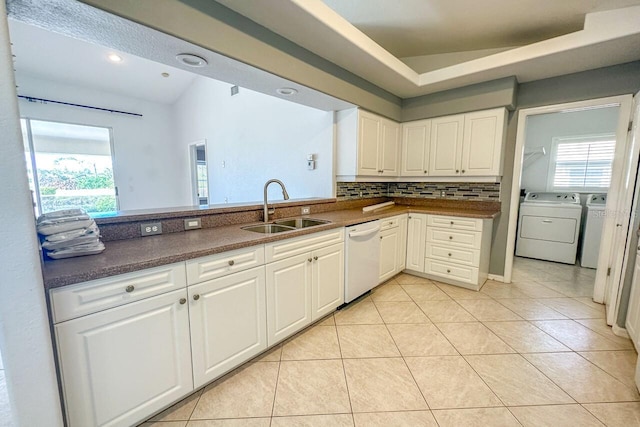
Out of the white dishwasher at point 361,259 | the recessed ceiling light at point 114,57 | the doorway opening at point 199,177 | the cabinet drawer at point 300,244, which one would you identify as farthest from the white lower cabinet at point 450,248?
the recessed ceiling light at point 114,57

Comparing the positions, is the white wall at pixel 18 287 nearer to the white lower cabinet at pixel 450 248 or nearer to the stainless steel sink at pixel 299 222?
the stainless steel sink at pixel 299 222

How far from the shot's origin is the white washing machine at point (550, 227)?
3.73m

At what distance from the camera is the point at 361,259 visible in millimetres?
2568

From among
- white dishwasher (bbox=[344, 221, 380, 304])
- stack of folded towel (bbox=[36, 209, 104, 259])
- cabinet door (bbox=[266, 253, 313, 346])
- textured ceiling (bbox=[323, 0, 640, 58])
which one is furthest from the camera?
white dishwasher (bbox=[344, 221, 380, 304])

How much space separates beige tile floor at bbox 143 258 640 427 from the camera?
1418 mm

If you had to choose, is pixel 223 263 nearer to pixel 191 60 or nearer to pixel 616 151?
pixel 191 60

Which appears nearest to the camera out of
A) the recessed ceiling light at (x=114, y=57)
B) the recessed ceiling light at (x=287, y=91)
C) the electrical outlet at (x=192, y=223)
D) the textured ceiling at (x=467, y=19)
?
the electrical outlet at (x=192, y=223)

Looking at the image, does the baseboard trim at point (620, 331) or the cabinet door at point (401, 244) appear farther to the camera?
the cabinet door at point (401, 244)

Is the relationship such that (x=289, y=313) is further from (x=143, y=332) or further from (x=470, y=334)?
(x=470, y=334)

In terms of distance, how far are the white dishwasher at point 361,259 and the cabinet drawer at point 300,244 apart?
174 mm

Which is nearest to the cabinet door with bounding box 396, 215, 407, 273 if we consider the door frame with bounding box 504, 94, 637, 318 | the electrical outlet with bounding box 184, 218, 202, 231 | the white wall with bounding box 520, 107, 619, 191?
the door frame with bounding box 504, 94, 637, 318

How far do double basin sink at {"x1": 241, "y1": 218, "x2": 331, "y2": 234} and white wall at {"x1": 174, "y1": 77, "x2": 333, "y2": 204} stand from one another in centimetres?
80

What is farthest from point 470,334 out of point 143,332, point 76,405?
point 76,405

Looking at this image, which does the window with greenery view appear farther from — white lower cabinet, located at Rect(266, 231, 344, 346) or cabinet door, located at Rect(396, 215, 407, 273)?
cabinet door, located at Rect(396, 215, 407, 273)
